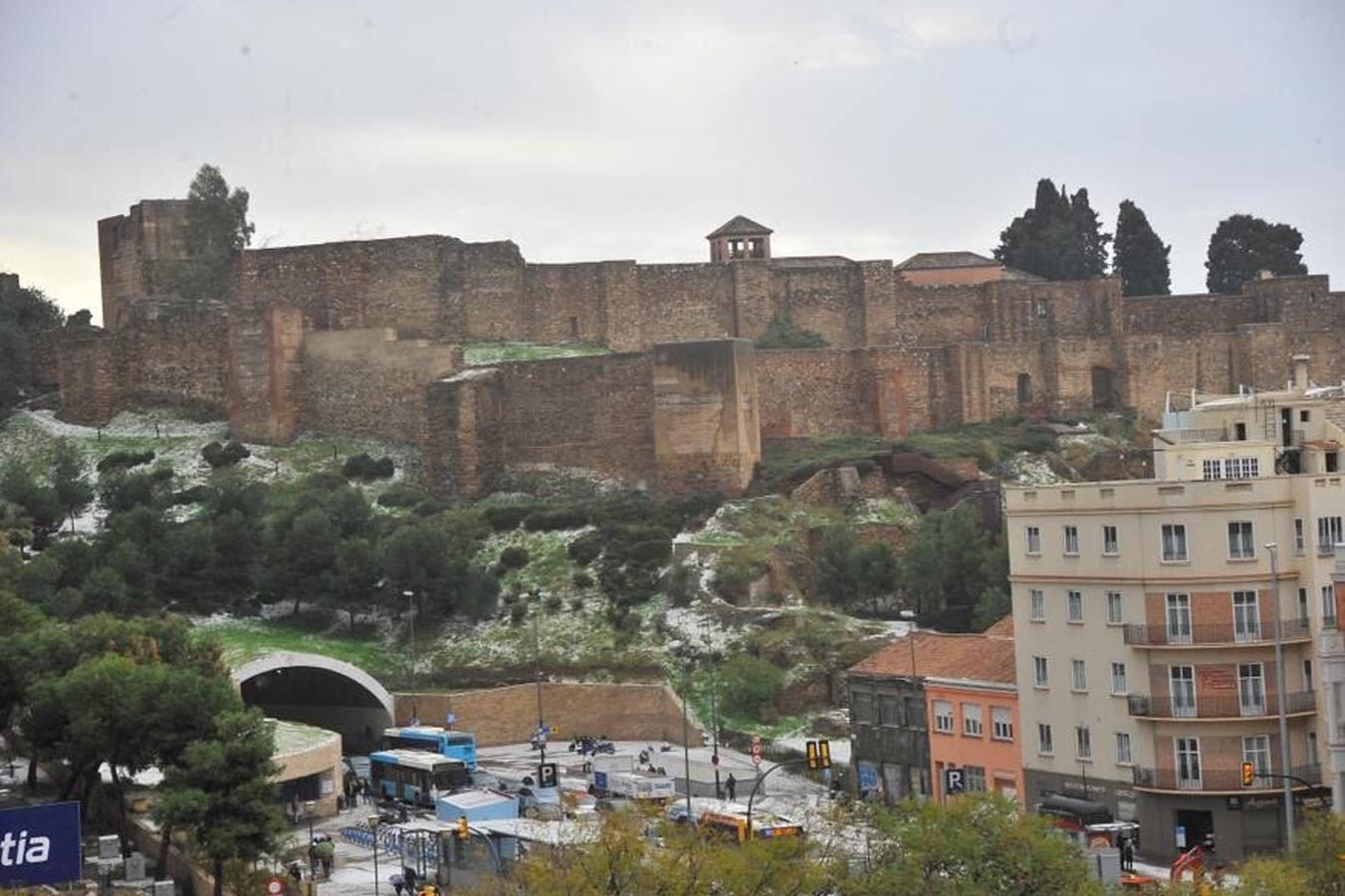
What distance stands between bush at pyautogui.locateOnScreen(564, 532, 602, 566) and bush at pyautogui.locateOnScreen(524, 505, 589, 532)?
55.2 inches

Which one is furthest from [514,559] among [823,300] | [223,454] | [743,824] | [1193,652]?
[743,824]

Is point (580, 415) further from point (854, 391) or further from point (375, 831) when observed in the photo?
point (375, 831)

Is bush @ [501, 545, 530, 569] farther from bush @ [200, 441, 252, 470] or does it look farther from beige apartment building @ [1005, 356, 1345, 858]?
beige apartment building @ [1005, 356, 1345, 858]

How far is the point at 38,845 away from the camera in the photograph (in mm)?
34062

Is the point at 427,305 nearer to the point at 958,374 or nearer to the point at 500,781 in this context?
the point at 958,374

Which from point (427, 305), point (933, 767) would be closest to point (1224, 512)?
point (933, 767)

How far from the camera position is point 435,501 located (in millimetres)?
73375

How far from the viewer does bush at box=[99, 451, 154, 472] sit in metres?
75.1

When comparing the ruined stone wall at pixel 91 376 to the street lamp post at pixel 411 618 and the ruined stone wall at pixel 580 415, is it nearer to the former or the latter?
the ruined stone wall at pixel 580 415

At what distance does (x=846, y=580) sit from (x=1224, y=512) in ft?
76.5

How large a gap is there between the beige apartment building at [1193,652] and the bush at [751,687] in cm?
1396

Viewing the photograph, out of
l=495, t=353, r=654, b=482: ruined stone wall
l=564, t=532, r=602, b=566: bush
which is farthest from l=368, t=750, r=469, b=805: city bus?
l=495, t=353, r=654, b=482: ruined stone wall

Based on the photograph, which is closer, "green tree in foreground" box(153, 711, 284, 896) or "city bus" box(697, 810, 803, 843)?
"city bus" box(697, 810, 803, 843)

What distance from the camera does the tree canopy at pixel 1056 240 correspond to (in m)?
96.7
